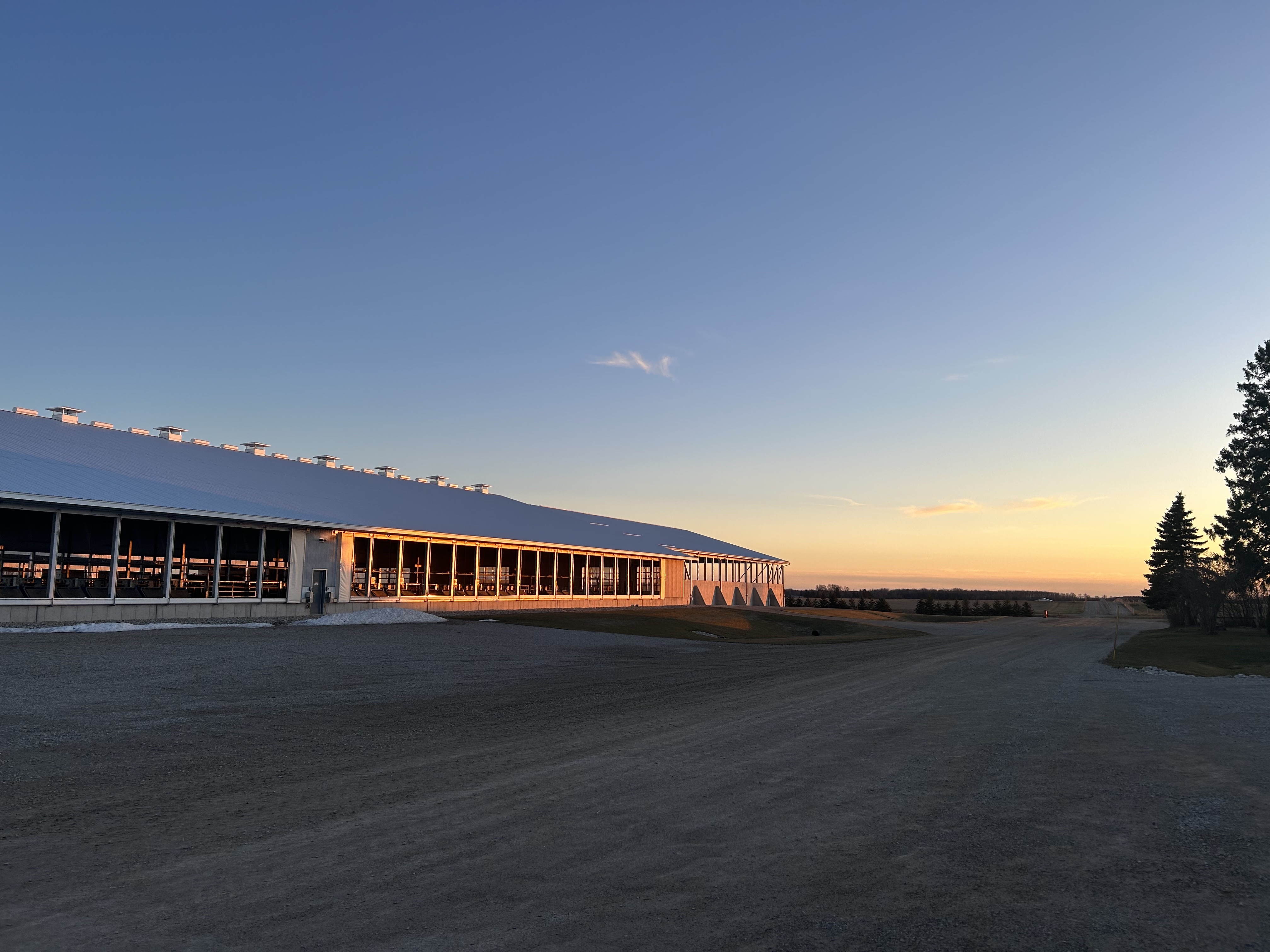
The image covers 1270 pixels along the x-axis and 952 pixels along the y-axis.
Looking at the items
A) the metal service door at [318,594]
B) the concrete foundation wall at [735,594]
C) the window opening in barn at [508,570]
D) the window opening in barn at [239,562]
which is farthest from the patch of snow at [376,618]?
the concrete foundation wall at [735,594]

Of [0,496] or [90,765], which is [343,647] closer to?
[0,496]

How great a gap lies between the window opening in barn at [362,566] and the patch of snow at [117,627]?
7378 millimetres

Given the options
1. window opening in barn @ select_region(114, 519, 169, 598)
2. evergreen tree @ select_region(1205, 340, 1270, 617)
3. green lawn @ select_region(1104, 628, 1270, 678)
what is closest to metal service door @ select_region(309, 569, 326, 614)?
window opening in barn @ select_region(114, 519, 169, 598)

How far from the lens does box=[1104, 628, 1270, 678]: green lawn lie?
2542cm

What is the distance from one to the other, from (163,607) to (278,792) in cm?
2494

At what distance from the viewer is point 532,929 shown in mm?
4746

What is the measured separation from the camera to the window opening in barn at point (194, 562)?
31.2 meters

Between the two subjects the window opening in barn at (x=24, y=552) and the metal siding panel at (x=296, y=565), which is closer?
the window opening in barn at (x=24, y=552)

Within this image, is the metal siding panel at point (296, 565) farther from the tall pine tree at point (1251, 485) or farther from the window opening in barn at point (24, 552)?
the tall pine tree at point (1251, 485)

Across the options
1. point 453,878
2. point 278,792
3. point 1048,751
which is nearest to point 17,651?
point 278,792

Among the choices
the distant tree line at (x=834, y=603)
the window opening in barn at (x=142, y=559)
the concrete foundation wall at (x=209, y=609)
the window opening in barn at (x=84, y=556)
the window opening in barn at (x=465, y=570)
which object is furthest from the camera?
the distant tree line at (x=834, y=603)

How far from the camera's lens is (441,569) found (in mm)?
42188

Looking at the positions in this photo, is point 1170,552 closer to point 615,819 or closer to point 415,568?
point 415,568

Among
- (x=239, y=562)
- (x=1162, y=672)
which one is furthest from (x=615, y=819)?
(x=239, y=562)
